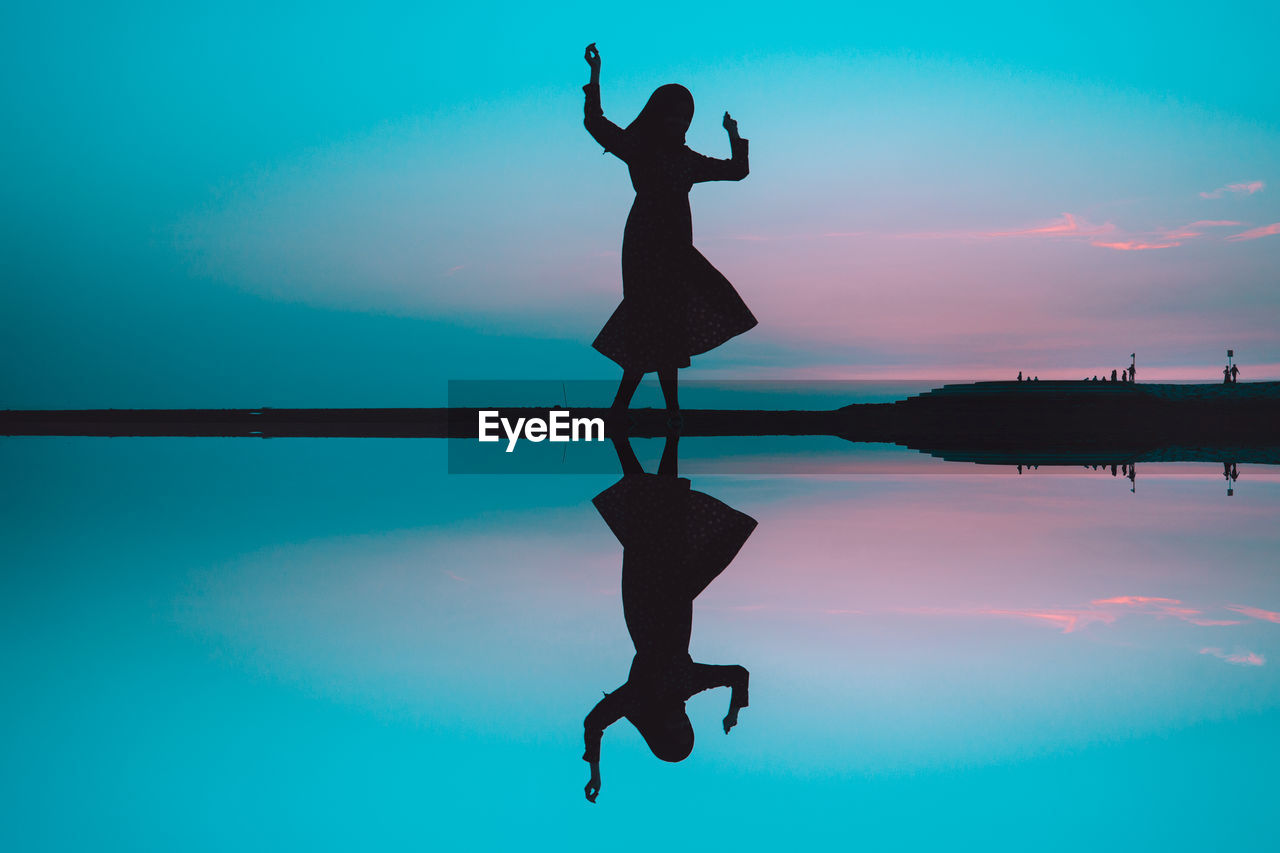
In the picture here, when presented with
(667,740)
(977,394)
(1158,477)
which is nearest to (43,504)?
(667,740)

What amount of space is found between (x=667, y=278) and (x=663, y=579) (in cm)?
332

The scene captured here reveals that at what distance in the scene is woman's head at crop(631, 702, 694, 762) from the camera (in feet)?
7.55

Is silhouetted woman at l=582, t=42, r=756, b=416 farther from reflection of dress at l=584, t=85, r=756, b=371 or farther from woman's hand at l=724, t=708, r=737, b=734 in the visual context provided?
woman's hand at l=724, t=708, r=737, b=734

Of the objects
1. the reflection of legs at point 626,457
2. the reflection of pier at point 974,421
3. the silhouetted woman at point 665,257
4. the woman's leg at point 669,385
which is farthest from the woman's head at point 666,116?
the reflection of pier at point 974,421

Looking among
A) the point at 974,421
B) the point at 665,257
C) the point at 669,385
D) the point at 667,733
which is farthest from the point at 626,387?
the point at 974,421

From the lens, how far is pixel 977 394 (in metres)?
11.8

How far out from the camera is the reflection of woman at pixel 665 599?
7.69ft

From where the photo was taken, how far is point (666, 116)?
18.5 feet

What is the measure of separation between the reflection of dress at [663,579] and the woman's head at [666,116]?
2.32 metres

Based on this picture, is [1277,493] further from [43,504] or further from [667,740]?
[43,504]

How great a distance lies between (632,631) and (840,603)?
0.74 meters

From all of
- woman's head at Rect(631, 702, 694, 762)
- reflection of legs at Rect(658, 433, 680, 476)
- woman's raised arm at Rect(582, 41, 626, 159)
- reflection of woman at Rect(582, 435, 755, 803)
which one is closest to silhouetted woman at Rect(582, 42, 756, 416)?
woman's raised arm at Rect(582, 41, 626, 159)

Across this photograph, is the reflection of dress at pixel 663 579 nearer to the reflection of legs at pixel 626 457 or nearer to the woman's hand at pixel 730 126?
the reflection of legs at pixel 626 457

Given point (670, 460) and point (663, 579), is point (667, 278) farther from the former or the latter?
point (663, 579)
